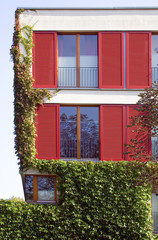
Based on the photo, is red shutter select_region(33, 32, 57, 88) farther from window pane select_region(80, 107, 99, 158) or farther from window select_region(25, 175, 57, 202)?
window select_region(25, 175, 57, 202)

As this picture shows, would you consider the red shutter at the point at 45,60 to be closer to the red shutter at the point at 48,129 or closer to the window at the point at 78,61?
the window at the point at 78,61

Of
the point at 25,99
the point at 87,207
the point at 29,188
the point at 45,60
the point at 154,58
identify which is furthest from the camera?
the point at 154,58

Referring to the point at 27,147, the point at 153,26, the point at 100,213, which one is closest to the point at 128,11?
the point at 153,26

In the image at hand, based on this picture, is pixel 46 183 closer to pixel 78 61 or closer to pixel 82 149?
pixel 82 149

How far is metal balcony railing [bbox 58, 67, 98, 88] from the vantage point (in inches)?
628

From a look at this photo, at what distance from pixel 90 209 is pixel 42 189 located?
2.29 meters

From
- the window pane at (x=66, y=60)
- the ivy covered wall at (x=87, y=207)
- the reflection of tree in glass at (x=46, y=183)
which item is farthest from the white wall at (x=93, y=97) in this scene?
the reflection of tree in glass at (x=46, y=183)

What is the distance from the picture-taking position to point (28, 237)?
14.9m

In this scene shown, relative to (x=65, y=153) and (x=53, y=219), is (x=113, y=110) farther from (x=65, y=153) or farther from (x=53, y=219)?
(x=53, y=219)

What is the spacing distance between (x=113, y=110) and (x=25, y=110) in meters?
3.74

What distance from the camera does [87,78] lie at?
15969mm

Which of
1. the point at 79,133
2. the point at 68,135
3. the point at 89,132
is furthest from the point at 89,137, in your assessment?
the point at 68,135

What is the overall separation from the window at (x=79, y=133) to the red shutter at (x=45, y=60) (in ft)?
4.52

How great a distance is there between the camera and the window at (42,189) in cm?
1562
